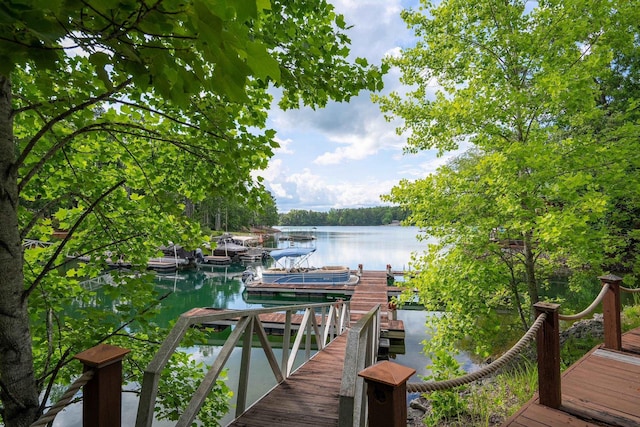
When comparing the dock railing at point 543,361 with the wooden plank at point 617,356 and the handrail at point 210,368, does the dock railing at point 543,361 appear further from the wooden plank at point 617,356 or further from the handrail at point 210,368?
the handrail at point 210,368

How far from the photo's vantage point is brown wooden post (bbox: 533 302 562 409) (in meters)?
2.83

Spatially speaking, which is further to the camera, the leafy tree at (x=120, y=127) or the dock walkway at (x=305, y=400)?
the dock walkway at (x=305, y=400)

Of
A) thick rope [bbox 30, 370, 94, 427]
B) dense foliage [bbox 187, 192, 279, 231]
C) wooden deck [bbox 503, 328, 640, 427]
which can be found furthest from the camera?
dense foliage [bbox 187, 192, 279, 231]

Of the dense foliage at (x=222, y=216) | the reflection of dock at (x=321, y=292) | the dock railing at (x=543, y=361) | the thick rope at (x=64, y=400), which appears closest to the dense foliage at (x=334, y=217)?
the dense foliage at (x=222, y=216)

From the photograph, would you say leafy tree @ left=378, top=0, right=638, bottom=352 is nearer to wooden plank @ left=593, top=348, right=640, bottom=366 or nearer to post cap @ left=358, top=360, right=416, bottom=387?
wooden plank @ left=593, top=348, right=640, bottom=366

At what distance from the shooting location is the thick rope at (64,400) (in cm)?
122

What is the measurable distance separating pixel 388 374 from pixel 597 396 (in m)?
3.10

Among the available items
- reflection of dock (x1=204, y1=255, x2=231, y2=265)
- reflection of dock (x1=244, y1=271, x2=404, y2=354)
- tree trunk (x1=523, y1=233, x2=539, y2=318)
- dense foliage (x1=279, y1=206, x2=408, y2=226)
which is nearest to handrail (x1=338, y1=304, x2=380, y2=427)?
tree trunk (x1=523, y1=233, x2=539, y2=318)

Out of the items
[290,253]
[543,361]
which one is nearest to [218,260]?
[290,253]

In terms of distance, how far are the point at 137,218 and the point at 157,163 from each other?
1.97ft

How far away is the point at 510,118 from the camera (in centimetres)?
608

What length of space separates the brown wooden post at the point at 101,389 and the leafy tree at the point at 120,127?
0.71m

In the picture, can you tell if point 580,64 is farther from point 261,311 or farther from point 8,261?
point 8,261

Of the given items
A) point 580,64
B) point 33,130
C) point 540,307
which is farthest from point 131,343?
point 580,64
